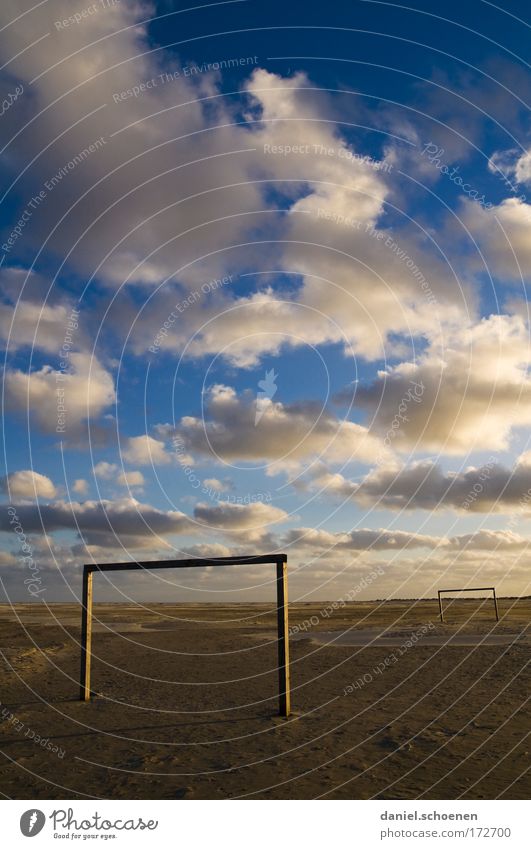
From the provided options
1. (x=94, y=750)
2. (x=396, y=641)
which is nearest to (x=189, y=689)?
(x=94, y=750)

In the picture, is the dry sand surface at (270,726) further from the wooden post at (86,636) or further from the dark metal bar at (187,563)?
the dark metal bar at (187,563)

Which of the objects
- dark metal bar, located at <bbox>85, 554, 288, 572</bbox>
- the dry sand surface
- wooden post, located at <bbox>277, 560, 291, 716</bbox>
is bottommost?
the dry sand surface

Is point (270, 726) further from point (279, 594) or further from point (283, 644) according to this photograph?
point (279, 594)

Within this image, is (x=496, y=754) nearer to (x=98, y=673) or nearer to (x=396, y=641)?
(x=98, y=673)

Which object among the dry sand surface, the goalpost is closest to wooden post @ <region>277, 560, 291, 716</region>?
the goalpost

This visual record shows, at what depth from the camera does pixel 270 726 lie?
457 inches

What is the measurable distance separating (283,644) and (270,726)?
1551mm

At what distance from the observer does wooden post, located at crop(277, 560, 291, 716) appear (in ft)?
40.7

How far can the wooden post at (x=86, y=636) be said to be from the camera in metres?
14.8
